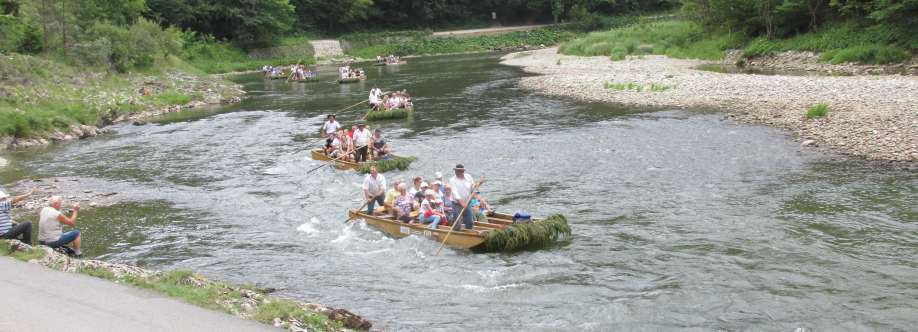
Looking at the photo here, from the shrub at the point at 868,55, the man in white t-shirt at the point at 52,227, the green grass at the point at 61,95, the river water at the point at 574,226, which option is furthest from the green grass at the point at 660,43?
the man in white t-shirt at the point at 52,227

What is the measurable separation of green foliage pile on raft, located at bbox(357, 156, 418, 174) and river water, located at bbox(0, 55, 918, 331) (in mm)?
414

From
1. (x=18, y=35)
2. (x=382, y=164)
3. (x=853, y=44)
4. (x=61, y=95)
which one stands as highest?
(x=18, y=35)

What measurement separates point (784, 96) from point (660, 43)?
30137mm

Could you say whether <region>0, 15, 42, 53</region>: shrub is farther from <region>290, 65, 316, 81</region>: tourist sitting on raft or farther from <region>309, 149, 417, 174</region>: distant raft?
<region>309, 149, 417, 174</region>: distant raft

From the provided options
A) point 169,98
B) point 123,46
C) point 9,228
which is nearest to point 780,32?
point 169,98

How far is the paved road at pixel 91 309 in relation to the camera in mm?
9891

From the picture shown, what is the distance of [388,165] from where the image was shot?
78.8 feet

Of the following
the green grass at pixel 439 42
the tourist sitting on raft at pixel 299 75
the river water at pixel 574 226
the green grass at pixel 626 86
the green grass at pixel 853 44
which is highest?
the green grass at pixel 853 44

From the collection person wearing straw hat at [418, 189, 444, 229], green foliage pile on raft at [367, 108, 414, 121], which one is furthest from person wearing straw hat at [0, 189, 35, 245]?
green foliage pile on raft at [367, 108, 414, 121]

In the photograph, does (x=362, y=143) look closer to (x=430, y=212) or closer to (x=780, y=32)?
(x=430, y=212)

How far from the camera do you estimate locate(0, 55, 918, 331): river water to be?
40.2ft

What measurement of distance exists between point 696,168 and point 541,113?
12.8 meters

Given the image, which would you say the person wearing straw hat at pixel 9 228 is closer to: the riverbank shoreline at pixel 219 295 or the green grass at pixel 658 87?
the riverbank shoreline at pixel 219 295

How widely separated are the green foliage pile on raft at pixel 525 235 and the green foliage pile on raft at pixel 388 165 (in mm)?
9077
